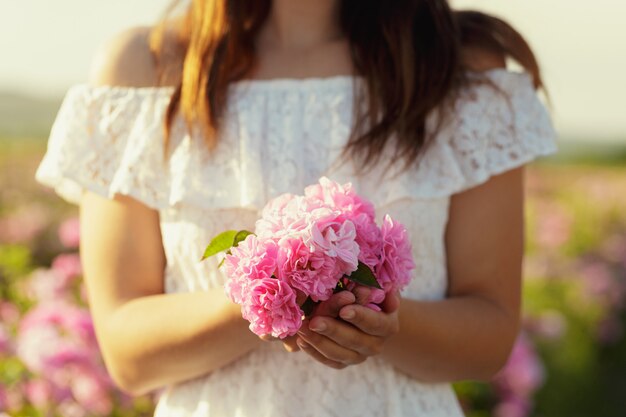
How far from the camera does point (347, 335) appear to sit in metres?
1.66

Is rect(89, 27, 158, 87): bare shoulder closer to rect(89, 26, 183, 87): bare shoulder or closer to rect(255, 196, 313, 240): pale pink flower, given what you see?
rect(89, 26, 183, 87): bare shoulder

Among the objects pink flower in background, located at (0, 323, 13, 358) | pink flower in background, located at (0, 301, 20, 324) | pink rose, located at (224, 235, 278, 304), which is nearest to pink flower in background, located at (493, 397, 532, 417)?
pink flower in background, located at (0, 301, 20, 324)

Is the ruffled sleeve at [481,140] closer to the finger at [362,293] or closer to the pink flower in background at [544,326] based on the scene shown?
the finger at [362,293]

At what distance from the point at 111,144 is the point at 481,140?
0.80 meters

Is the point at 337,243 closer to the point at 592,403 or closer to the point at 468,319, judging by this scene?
the point at 468,319

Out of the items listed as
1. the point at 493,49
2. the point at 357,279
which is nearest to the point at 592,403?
the point at 493,49

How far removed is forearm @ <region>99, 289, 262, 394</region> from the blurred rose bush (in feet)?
2.74

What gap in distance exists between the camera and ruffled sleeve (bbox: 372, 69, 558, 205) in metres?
2.15

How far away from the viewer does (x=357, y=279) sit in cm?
161

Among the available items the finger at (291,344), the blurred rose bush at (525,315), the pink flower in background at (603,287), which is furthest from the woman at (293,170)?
the pink flower in background at (603,287)

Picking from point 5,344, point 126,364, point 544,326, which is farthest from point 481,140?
point 544,326

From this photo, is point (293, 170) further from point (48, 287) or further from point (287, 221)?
point (48, 287)

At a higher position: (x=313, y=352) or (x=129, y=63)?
(x=129, y=63)

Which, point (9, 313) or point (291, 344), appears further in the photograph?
point (9, 313)
